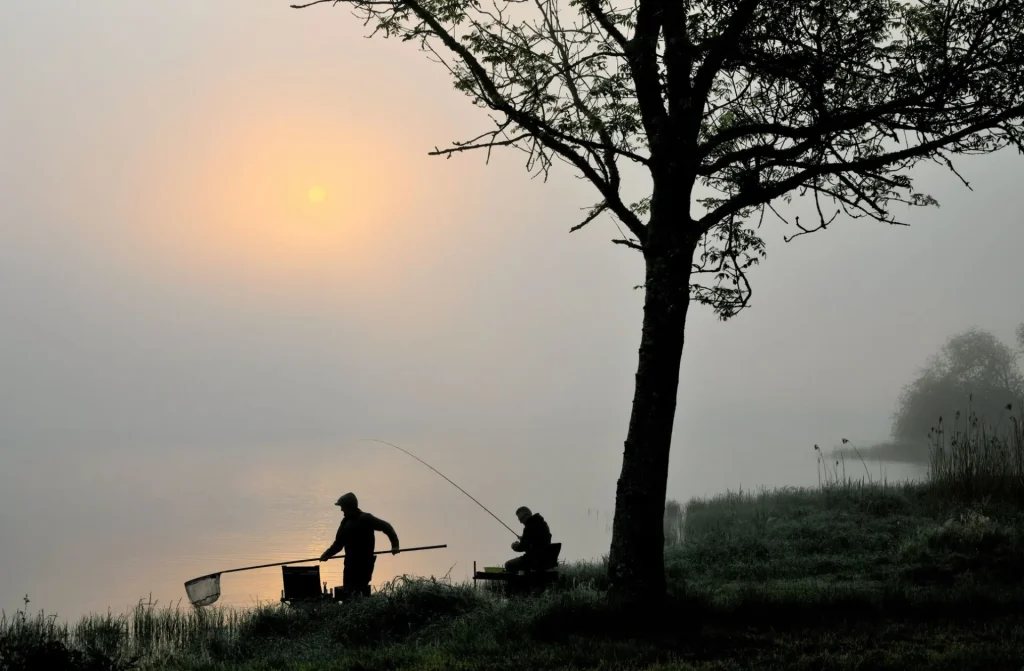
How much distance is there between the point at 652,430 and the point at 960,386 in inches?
2573

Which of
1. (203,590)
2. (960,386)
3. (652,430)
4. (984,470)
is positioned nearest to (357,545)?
(203,590)

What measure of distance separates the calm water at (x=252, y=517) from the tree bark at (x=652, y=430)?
8212 mm

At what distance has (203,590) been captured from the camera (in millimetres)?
13219

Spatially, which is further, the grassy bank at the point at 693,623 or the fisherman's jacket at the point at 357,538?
the fisherman's jacket at the point at 357,538

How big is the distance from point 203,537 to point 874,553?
91.3ft

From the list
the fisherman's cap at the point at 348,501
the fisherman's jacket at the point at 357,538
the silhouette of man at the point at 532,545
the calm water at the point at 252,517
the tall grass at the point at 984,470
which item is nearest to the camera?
the silhouette of man at the point at 532,545

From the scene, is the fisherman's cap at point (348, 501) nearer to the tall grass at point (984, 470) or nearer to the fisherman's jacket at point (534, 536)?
the fisherman's jacket at point (534, 536)

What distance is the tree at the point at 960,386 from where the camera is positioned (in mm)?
64500

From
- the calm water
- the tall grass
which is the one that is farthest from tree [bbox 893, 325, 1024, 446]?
the tall grass

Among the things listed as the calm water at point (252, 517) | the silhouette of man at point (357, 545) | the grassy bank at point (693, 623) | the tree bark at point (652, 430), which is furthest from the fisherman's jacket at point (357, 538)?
the calm water at point (252, 517)

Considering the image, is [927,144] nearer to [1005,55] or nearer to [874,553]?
[1005,55]

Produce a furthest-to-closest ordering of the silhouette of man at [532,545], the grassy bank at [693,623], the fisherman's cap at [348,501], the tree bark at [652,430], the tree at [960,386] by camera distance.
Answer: the tree at [960,386] < the fisherman's cap at [348,501] < the silhouette of man at [532,545] < the tree bark at [652,430] < the grassy bank at [693,623]

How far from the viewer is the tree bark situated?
10.1 metres

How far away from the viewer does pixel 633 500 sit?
10.2 metres
